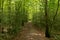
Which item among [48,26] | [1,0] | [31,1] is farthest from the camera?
[31,1]

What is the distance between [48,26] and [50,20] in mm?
1147

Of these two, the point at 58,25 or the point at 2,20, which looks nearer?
the point at 2,20

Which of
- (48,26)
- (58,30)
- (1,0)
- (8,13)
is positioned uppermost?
(1,0)

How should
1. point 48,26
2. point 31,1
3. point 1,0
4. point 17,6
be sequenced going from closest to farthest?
point 48,26 < point 1,0 < point 17,6 < point 31,1

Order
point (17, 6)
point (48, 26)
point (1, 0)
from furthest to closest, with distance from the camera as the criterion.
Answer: point (17, 6) < point (1, 0) < point (48, 26)

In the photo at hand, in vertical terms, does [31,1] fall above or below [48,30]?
above

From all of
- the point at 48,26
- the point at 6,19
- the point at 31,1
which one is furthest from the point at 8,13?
the point at 31,1

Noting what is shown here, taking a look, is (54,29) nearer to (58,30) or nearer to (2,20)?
(58,30)

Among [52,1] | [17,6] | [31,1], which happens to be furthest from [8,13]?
[31,1]

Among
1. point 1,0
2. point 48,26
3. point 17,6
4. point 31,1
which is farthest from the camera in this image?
point 31,1

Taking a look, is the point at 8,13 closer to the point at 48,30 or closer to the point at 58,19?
the point at 48,30

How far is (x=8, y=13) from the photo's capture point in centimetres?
1576

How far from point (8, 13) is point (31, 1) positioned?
56.8ft

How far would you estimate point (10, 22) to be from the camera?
15.5 meters
